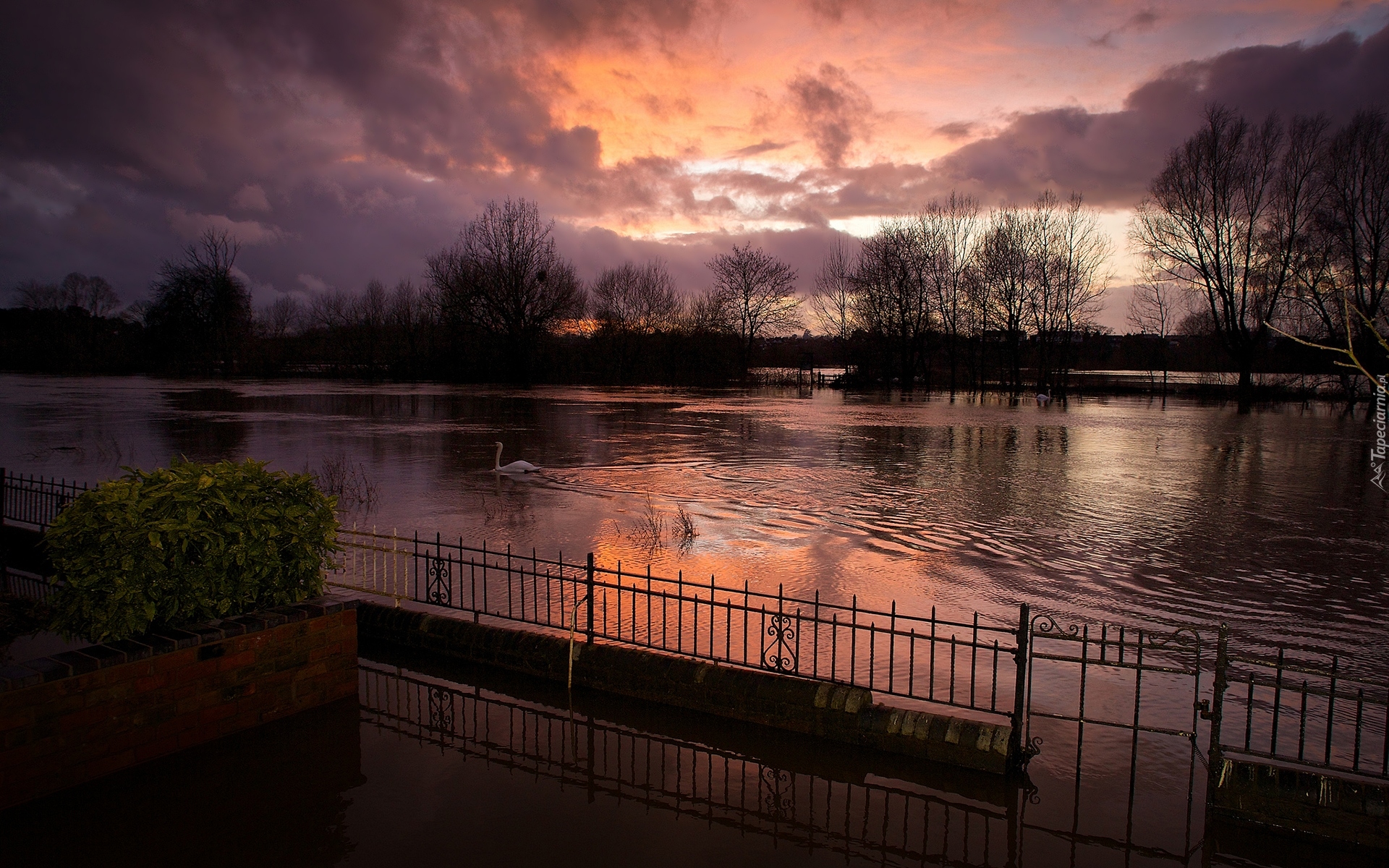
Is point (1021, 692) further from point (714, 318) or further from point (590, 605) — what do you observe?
point (714, 318)

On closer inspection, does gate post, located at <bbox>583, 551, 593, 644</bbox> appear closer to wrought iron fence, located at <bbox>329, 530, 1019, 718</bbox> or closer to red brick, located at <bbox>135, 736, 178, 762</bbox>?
wrought iron fence, located at <bbox>329, 530, 1019, 718</bbox>

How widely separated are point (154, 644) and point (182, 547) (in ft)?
2.22

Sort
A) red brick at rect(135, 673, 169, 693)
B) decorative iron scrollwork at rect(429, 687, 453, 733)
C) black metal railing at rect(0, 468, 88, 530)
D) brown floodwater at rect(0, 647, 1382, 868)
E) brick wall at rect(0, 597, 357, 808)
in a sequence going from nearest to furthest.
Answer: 1. brown floodwater at rect(0, 647, 1382, 868)
2. brick wall at rect(0, 597, 357, 808)
3. red brick at rect(135, 673, 169, 693)
4. decorative iron scrollwork at rect(429, 687, 453, 733)
5. black metal railing at rect(0, 468, 88, 530)

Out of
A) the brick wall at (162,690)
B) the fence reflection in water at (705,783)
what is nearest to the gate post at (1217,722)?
the fence reflection in water at (705,783)

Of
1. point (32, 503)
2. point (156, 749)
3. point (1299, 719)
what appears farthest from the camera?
point (32, 503)

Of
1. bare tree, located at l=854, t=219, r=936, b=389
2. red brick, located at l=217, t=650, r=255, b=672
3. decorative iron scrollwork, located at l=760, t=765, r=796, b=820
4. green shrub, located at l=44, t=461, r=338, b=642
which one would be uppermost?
bare tree, located at l=854, t=219, r=936, b=389

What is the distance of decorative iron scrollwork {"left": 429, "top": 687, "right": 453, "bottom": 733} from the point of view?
227 inches

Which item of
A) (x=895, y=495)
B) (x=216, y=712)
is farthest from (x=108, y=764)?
(x=895, y=495)

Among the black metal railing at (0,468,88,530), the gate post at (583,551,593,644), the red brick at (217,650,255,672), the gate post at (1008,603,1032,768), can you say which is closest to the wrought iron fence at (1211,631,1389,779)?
the gate post at (1008,603,1032,768)

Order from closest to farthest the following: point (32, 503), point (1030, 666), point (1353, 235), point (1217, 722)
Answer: point (1217, 722) → point (1030, 666) → point (32, 503) → point (1353, 235)

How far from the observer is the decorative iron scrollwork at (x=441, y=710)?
5754 millimetres

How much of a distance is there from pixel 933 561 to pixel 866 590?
73.0 inches

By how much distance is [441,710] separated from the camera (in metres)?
6.03

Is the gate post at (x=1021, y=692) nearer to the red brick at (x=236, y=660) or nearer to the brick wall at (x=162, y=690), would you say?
the brick wall at (x=162, y=690)
